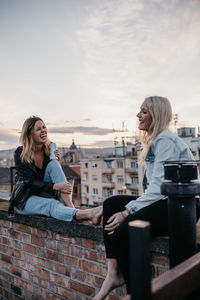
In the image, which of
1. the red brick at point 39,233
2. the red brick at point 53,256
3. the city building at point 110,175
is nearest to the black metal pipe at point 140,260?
the red brick at point 53,256

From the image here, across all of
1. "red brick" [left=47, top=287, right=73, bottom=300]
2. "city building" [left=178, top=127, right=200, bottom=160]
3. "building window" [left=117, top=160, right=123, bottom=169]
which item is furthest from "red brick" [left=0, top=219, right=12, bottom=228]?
"building window" [left=117, top=160, right=123, bottom=169]

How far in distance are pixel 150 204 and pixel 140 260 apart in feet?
3.39

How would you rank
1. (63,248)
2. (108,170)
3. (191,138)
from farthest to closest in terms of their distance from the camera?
(108,170) → (191,138) → (63,248)

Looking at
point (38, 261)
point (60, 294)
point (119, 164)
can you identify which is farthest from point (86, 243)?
point (119, 164)

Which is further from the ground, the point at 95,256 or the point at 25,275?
the point at 95,256

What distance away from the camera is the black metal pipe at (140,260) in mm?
913

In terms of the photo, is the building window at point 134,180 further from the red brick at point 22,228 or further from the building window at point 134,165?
the red brick at point 22,228

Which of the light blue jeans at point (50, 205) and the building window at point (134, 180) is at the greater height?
the light blue jeans at point (50, 205)

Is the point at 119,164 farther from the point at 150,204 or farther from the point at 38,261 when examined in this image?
the point at 150,204

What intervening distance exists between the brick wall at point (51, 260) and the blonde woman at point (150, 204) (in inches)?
8.1

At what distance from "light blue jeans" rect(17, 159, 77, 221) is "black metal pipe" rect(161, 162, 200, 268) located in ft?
3.96

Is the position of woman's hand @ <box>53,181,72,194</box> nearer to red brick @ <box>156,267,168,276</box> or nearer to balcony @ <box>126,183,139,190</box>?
red brick @ <box>156,267,168,276</box>

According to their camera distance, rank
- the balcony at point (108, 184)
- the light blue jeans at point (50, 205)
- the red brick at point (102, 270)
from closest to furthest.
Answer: the red brick at point (102, 270) → the light blue jeans at point (50, 205) → the balcony at point (108, 184)

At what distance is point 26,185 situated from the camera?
2.96 meters
